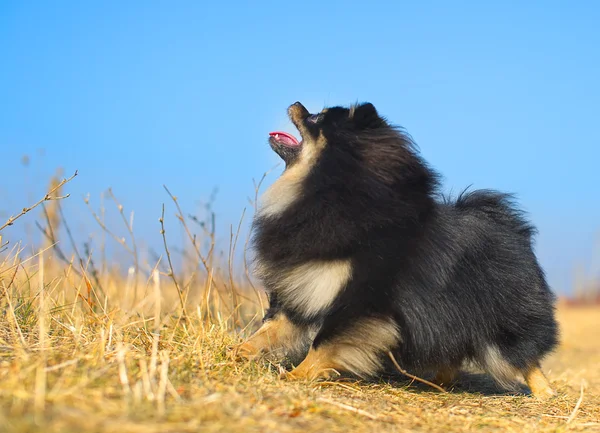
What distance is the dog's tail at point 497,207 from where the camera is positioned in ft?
14.9

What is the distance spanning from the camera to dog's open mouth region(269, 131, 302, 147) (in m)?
4.31

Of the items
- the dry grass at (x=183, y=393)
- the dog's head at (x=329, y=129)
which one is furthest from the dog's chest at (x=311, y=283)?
the dog's head at (x=329, y=129)

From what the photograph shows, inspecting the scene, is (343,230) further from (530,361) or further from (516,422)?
(530,361)

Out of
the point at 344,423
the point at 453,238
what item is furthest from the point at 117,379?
the point at 453,238

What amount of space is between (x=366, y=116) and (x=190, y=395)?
2.32 m

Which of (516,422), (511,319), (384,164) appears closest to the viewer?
(516,422)

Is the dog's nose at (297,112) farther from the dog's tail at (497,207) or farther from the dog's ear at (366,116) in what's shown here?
the dog's tail at (497,207)

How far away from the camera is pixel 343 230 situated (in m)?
3.64

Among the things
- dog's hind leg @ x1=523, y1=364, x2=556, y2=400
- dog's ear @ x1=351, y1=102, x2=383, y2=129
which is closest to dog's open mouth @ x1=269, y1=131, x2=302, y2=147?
dog's ear @ x1=351, y1=102, x2=383, y2=129

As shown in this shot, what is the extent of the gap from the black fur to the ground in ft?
1.23

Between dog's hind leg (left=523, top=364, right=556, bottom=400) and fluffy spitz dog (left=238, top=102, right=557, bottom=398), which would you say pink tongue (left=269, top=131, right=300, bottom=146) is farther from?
dog's hind leg (left=523, top=364, right=556, bottom=400)

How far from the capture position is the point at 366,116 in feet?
13.5

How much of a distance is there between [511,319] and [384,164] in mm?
1390

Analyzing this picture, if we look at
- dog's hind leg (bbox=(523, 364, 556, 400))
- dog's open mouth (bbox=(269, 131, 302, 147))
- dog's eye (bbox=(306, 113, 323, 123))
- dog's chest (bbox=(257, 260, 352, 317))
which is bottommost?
dog's hind leg (bbox=(523, 364, 556, 400))
